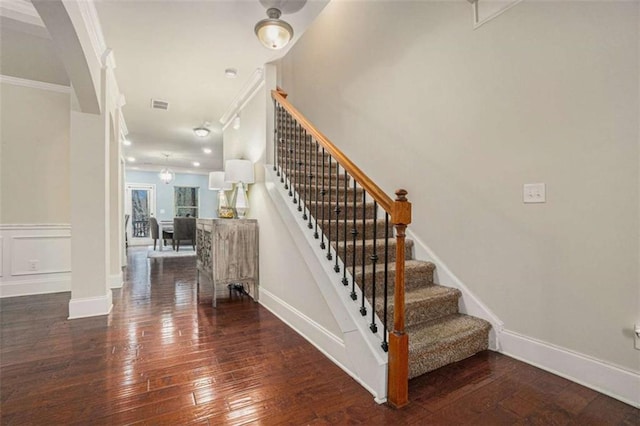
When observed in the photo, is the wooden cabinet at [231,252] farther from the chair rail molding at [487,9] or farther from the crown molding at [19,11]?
the chair rail molding at [487,9]

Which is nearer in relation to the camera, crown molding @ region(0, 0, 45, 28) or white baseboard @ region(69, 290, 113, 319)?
crown molding @ region(0, 0, 45, 28)

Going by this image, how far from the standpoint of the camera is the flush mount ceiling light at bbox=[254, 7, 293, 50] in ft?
7.77

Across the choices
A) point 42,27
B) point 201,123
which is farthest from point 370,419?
point 201,123

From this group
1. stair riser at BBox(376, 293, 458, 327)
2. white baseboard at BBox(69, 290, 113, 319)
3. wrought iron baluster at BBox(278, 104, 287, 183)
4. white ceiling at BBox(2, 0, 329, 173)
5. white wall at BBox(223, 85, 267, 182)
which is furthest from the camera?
white wall at BBox(223, 85, 267, 182)

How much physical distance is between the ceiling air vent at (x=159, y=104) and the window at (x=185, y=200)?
7.20 meters

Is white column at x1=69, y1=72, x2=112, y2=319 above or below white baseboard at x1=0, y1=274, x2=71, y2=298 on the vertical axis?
above

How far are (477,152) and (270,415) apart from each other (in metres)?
2.28

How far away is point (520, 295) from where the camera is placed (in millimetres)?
2104

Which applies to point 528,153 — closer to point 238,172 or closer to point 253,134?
point 238,172

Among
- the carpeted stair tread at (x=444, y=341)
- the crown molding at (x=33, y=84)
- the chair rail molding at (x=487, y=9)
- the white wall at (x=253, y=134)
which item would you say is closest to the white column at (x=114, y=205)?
the crown molding at (x=33, y=84)

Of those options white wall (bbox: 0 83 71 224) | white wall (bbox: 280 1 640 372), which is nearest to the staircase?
white wall (bbox: 280 1 640 372)

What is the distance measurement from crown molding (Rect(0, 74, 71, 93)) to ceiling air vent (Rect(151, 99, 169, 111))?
3.25 ft

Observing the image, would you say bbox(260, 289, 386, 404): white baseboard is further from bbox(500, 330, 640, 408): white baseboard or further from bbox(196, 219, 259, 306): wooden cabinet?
bbox(500, 330, 640, 408): white baseboard

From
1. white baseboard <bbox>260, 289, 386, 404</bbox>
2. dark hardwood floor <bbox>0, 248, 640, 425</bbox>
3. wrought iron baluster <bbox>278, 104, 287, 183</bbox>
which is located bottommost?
dark hardwood floor <bbox>0, 248, 640, 425</bbox>
